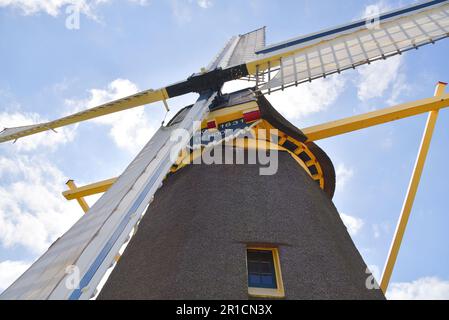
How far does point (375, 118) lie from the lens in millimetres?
5762

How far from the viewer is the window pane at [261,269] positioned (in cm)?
337

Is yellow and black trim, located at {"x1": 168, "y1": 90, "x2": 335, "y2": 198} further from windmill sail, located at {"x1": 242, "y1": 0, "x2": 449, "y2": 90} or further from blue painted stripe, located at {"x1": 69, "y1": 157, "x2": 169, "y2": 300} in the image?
blue painted stripe, located at {"x1": 69, "y1": 157, "x2": 169, "y2": 300}

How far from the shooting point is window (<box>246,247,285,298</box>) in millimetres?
3205

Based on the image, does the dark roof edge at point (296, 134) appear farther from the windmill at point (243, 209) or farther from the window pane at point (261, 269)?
the window pane at point (261, 269)

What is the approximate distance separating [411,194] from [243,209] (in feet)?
10.9

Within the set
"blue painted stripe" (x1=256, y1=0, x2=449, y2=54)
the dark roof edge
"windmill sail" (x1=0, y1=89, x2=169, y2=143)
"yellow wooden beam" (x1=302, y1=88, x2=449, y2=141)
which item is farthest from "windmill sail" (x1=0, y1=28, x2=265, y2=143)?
"yellow wooden beam" (x1=302, y1=88, x2=449, y2=141)

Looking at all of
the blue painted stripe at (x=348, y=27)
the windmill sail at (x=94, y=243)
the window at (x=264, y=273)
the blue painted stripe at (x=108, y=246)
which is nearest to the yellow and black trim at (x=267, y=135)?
the windmill sail at (x=94, y=243)

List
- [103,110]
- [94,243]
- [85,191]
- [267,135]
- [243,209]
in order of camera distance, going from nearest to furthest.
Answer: [94,243] < [243,209] < [267,135] < [85,191] < [103,110]

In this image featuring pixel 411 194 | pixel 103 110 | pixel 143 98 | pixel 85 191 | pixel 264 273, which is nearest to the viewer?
pixel 264 273

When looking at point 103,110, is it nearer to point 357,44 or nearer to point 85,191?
point 85,191

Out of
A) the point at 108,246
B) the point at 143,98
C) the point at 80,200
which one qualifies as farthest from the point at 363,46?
the point at 80,200

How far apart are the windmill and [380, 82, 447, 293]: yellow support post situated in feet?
0.05

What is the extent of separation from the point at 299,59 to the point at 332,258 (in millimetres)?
4490

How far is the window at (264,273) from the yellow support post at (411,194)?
3.04 m
